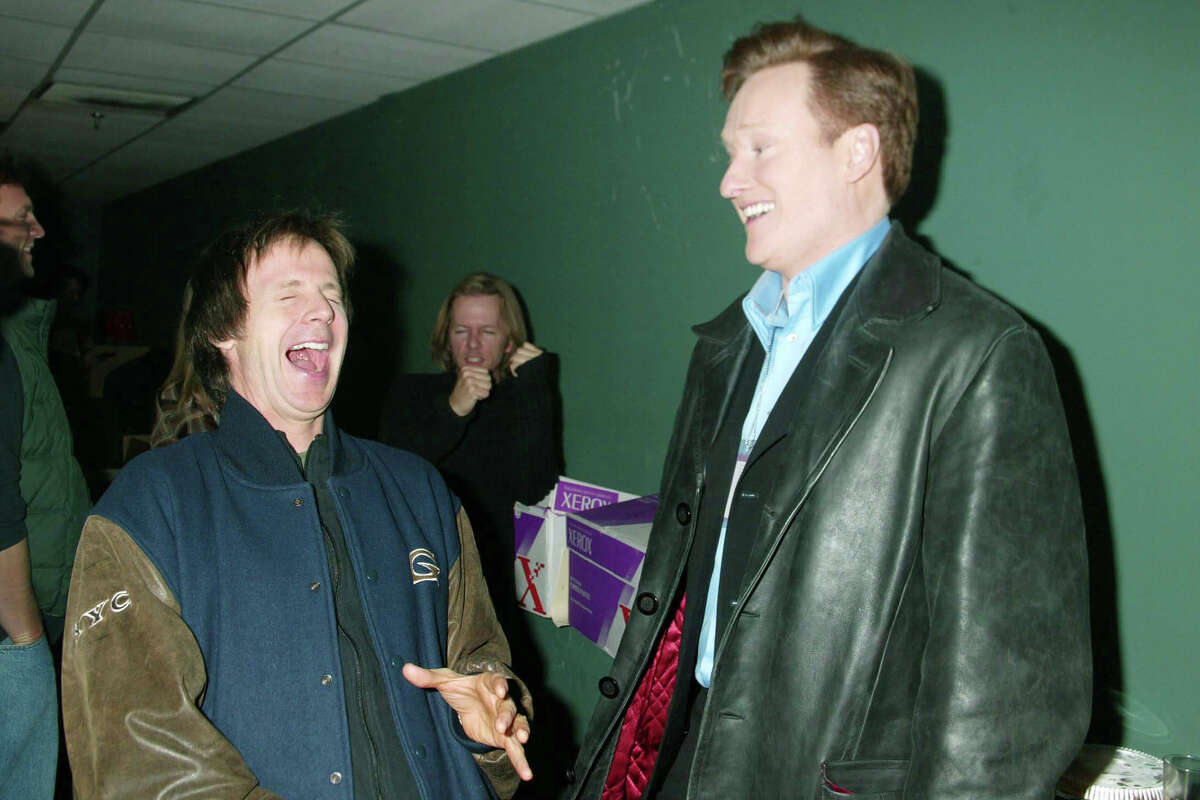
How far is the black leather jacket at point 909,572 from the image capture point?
1.13 metres

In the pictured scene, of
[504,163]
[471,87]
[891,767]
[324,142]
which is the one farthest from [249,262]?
[324,142]

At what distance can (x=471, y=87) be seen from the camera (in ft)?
12.8

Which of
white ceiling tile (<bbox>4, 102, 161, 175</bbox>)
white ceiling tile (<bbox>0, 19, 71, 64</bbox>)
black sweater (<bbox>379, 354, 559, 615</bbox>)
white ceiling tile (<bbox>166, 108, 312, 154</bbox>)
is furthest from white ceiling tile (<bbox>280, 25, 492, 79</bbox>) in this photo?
white ceiling tile (<bbox>4, 102, 161, 175</bbox>)

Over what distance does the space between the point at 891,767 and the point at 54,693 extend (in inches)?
74.6

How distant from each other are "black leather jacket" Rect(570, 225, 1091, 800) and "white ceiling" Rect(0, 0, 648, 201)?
2.11 m

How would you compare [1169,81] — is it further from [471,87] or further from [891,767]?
[471,87]

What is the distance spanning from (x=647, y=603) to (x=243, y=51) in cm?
323

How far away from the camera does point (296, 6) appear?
3213 millimetres

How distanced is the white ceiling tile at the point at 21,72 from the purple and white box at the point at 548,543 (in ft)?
9.90

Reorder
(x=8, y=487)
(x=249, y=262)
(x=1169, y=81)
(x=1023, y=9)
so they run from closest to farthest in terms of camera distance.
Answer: (x=249, y=262)
(x=1169, y=81)
(x=1023, y=9)
(x=8, y=487)

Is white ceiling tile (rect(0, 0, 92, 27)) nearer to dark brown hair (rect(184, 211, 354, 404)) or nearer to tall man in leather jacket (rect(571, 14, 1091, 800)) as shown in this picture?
dark brown hair (rect(184, 211, 354, 404))

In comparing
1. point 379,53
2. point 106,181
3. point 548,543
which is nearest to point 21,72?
point 379,53

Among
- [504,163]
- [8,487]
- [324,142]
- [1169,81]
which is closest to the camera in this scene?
[1169,81]

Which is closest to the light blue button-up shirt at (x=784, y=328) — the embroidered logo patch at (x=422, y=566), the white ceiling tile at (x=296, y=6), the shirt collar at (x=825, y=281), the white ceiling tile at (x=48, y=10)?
the shirt collar at (x=825, y=281)
